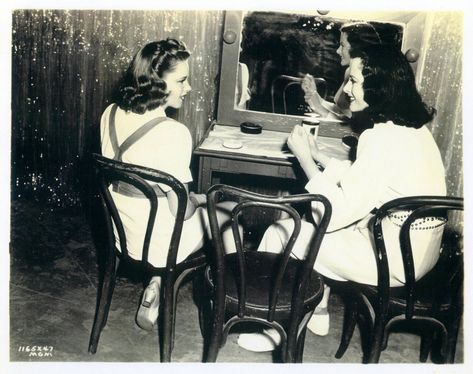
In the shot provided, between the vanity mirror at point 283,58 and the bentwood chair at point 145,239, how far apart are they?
1.00m

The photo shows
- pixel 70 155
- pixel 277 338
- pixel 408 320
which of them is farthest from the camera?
pixel 70 155

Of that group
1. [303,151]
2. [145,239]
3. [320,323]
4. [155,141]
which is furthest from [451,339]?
[155,141]

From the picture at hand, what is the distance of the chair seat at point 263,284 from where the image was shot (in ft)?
4.94

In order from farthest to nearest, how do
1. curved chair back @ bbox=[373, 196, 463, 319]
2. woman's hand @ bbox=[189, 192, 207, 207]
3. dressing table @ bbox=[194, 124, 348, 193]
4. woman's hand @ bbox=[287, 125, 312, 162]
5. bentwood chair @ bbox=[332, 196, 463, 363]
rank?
dressing table @ bbox=[194, 124, 348, 193], woman's hand @ bbox=[189, 192, 207, 207], woman's hand @ bbox=[287, 125, 312, 162], bentwood chair @ bbox=[332, 196, 463, 363], curved chair back @ bbox=[373, 196, 463, 319]

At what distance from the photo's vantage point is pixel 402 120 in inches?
68.1

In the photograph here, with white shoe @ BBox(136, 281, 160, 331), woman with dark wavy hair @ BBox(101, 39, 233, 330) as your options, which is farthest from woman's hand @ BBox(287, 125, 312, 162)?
white shoe @ BBox(136, 281, 160, 331)

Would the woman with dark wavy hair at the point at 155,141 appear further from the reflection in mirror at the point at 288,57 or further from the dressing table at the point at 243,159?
the reflection in mirror at the point at 288,57

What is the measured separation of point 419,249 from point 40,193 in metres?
2.42

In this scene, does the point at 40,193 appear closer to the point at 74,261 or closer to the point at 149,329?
the point at 74,261

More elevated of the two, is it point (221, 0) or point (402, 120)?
point (221, 0)

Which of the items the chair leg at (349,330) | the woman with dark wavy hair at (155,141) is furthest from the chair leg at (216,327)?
the chair leg at (349,330)

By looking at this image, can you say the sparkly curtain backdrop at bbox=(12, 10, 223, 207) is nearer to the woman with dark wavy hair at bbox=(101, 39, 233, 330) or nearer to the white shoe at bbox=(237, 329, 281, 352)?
the woman with dark wavy hair at bbox=(101, 39, 233, 330)

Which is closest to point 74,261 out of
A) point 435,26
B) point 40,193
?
point 40,193

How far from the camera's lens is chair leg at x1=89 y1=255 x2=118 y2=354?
5.82 feet
